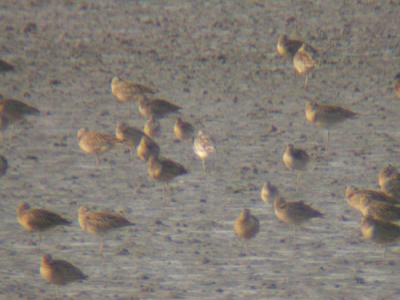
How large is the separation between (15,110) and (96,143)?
8.19 ft


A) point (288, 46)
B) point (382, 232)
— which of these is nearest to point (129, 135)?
point (382, 232)

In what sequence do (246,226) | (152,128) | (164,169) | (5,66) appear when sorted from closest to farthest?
(246,226), (164,169), (152,128), (5,66)

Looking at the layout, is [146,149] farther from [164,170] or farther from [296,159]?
[296,159]

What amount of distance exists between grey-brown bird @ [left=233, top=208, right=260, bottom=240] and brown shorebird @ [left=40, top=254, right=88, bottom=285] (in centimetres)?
200

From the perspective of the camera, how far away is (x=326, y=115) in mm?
18469

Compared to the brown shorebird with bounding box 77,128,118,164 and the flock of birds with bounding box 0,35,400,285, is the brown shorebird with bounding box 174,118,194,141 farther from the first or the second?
the brown shorebird with bounding box 77,128,118,164

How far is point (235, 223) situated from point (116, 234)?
137cm

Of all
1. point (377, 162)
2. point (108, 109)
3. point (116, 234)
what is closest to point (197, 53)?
point (108, 109)

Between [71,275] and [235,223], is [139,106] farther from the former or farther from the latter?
[71,275]

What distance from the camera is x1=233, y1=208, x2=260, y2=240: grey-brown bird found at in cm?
1341

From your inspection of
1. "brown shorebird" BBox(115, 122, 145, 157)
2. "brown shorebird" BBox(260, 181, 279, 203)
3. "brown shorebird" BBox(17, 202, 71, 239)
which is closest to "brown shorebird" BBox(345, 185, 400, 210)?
"brown shorebird" BBox(260, 181, 279, 203)

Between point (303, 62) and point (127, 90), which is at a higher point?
point (303, 62)

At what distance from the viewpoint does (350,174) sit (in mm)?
16406

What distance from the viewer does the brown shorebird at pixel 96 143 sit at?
17.2 meters
